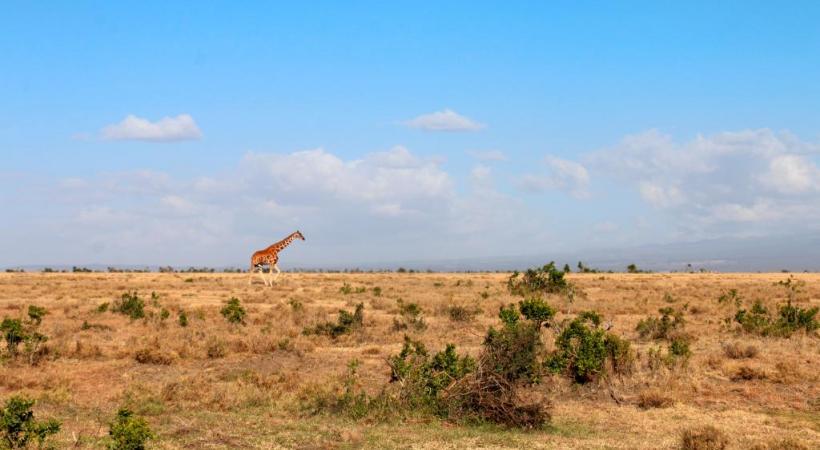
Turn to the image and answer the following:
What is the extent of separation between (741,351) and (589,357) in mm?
4820

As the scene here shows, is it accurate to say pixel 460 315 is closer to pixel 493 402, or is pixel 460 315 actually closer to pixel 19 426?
pixel 493 402

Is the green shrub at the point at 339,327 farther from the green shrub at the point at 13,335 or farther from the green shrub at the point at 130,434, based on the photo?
the green shrub at the point at 130,434

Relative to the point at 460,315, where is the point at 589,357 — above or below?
below

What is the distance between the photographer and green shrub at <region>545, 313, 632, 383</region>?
602 inches

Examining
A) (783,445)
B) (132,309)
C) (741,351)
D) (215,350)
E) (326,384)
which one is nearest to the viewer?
(783,445)

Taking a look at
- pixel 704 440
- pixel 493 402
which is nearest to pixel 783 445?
pixel 704 440

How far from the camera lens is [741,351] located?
17.8 metres

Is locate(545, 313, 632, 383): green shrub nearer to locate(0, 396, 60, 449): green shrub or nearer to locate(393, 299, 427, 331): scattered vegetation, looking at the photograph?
locate(393, 299, 427, 331): scattered vegetation

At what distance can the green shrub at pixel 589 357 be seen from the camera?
15.3 m

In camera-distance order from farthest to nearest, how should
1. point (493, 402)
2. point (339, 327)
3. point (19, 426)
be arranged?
point (339, 327) → point (493, 402) → point (19, 426)

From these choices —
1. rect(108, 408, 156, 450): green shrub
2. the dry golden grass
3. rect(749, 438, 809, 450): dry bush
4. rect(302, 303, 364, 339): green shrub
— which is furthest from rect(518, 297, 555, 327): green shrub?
rect(108, 408, 156, 450): green shrub

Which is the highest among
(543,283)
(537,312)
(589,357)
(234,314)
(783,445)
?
(543,283)

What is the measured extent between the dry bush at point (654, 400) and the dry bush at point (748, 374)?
309cm

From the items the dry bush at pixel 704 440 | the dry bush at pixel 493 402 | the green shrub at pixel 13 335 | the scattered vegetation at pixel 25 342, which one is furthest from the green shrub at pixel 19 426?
the dry bush at pixel 704 440
